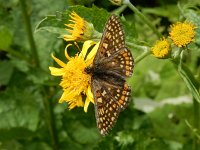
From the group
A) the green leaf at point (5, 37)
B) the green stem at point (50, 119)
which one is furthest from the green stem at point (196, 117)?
the green leaf at point (5, 37)

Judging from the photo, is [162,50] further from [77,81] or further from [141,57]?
[77,81]

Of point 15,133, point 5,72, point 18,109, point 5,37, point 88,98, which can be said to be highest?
point 5,37

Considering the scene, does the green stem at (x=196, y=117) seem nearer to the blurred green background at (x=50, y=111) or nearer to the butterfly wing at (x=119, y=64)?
the blurred green background at (x=50, y=111)

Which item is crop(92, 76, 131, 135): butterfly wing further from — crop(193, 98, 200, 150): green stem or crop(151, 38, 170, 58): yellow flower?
crop(193, 98, 200, 150): green stem

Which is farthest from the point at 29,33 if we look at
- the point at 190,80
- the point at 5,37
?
the point at 190,80

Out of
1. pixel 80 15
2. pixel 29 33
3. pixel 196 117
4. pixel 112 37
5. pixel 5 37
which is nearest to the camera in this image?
pixel 112 37

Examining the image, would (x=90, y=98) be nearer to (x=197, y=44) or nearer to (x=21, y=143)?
(x=197, y=44)

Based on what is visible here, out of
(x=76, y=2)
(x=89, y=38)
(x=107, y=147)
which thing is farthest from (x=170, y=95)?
(x=89, y=38)

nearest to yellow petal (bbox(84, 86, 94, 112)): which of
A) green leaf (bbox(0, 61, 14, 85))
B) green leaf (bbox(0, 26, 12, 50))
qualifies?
green leaf (bbox(0, 26, 12, 50))
